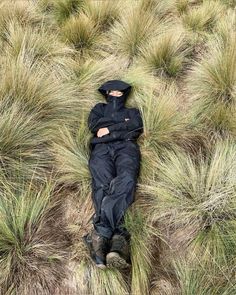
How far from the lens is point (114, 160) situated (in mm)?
3980

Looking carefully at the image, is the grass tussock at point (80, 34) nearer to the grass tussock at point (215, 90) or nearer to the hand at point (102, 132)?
the grass tussock at point (215, 90)

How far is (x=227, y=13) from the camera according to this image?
6527 millimetres

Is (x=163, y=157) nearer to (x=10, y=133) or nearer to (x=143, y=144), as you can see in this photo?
(x=143, y=144)

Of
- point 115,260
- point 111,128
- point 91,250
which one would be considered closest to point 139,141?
point 111,128

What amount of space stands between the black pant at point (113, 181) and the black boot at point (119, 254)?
99 millimetres

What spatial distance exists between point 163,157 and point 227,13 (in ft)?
12.2

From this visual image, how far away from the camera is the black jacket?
14.0 ft

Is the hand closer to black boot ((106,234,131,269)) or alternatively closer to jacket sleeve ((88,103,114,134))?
jacket sleeve ((88,103,114,134))

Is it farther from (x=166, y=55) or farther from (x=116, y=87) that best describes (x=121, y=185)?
(x=166, y=55)

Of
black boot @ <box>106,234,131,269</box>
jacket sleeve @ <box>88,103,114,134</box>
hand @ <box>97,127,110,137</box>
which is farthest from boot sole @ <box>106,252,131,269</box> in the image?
jacket sleeve @ <box>88,103,114,134</box>

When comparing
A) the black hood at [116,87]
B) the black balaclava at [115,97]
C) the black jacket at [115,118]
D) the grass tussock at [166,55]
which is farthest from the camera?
the grass tussock at [166,55]

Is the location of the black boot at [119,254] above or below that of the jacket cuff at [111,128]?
below

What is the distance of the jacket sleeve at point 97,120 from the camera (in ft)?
14.4

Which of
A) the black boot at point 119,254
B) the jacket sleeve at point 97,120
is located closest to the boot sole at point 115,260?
the black boot at point 119,254
